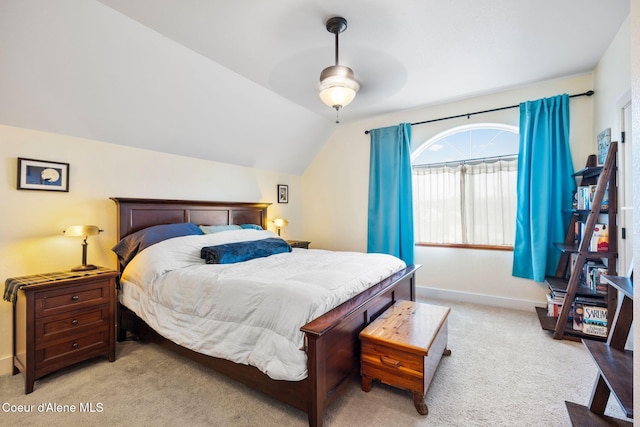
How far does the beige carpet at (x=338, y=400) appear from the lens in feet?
5.60

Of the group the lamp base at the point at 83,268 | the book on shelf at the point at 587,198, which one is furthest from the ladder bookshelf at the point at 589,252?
the lamp base at the point at 83,268

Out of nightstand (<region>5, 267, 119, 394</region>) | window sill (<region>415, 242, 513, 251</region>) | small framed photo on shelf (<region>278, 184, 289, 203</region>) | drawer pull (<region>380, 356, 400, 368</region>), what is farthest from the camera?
small framed photo on shelf (<region>278, 184, 289, 203</region>)

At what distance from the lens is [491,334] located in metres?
2.84

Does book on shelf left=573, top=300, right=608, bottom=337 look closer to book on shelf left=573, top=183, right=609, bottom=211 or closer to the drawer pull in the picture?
book on shelf left=573, top=183, right=609, bottom=211

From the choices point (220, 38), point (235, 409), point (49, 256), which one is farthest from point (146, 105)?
point (235, 409)

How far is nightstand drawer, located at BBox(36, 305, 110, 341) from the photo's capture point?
2066 mm

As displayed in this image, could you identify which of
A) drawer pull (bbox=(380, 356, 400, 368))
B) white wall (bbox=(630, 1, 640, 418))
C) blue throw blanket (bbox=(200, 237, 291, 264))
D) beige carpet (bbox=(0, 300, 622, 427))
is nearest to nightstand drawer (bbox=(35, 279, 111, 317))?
beige carpet (bbox=(0, 300, 622, 427))

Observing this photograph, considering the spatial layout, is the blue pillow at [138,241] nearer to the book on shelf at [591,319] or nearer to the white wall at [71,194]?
the white wall at [71,194]

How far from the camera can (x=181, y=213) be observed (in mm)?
3396

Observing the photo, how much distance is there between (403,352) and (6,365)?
9.95ft

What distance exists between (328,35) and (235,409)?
2.87 meters

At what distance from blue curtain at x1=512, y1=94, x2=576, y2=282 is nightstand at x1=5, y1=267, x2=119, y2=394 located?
14.2 ft

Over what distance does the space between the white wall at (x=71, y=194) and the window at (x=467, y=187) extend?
123 inches

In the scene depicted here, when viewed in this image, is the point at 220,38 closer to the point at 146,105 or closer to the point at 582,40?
the point at 146,105
